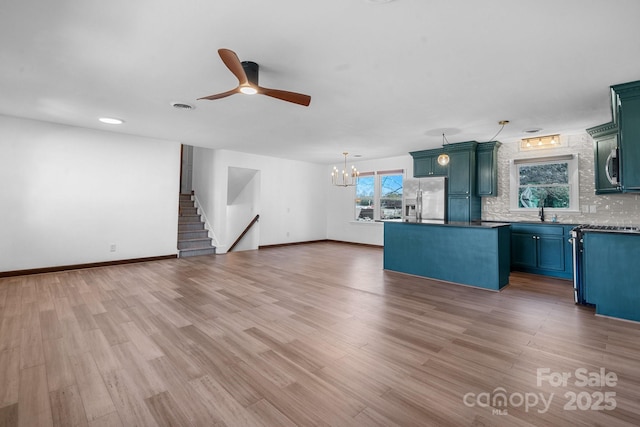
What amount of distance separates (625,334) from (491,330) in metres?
1.24

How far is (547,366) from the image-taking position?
212cm

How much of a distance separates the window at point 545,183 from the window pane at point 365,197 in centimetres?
364

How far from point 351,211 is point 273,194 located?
2.51 m

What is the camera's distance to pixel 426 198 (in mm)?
6523

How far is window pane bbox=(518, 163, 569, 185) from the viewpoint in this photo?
5256 millimetres

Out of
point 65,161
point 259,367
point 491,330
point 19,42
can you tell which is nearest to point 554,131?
point 491,330

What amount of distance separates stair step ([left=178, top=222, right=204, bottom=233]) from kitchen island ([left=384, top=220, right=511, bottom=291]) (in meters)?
4.98

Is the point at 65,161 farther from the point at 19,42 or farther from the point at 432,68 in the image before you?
the point at 432,68

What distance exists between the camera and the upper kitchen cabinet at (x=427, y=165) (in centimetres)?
652

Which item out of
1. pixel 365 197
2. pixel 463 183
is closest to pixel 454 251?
pixel 463 183

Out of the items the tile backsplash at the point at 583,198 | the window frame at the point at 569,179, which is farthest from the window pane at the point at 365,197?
the window frame at the point at 569,179

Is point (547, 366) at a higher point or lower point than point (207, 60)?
lower

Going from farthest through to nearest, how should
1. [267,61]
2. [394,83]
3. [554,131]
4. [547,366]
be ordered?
[554,131], [394,83], [267,61], [547,366]

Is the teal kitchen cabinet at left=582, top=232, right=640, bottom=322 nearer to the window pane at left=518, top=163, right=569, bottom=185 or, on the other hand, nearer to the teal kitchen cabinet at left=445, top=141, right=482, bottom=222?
the window pane at left=518, top=163, right=569, bottom=185
